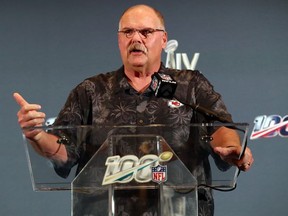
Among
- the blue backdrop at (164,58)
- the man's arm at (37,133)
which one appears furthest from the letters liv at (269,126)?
the man's arm at (37,133)

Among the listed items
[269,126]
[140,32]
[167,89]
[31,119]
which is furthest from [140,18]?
[269,126]

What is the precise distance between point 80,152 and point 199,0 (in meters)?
1.63

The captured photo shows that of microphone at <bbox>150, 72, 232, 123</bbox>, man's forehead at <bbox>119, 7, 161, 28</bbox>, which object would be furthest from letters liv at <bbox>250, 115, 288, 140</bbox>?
microphone at <bbox>150, 72, 232, 123</bbox>

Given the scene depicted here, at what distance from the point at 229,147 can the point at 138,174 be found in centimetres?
20

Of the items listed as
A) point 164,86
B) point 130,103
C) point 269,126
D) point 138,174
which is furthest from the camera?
point 269,126

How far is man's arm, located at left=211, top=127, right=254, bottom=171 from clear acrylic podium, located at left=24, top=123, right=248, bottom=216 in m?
0.02

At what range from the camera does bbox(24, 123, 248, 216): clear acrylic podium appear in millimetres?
1164

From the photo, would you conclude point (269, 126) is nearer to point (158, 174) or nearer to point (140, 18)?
point (140, 18)

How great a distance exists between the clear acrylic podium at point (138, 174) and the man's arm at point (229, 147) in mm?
17

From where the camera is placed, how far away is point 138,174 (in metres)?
1.16

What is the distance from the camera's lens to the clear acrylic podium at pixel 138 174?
1.16m

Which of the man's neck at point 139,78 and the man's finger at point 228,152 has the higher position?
the man's neck at point 139,78

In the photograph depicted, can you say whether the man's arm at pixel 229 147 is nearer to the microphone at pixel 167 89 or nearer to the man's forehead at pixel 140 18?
the microphone at pixel 167 89

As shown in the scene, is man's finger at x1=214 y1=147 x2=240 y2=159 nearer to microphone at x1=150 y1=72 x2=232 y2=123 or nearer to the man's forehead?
microphone at x1=150 y1=72 x2=232 y2=123
